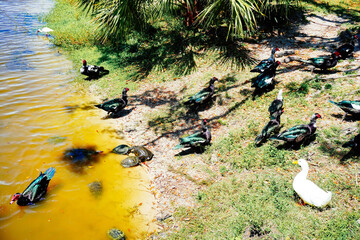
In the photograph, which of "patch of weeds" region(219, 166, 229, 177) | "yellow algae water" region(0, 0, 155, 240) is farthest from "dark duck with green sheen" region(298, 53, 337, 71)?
"yellow algae water" region(0, 0, 155, 240)

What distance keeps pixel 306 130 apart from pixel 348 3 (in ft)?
47.4

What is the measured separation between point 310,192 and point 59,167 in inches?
275

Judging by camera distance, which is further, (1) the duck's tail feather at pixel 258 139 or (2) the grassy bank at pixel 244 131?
(1) the duck's tail feather at pixel 258 139

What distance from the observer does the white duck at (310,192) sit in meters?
4.48

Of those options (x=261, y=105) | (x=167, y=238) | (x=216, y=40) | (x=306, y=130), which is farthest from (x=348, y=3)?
(x=167, y=238)

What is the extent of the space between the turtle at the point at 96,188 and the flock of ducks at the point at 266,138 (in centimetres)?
100

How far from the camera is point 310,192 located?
15.0ft

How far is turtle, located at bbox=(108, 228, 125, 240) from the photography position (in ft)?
16.5

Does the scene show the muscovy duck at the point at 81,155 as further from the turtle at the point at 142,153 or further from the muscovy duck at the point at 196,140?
the muscovy duck at the point at 196,140

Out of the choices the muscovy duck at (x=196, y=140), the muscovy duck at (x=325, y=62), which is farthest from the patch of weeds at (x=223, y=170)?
the muscovy duck at (x=325, y=62)

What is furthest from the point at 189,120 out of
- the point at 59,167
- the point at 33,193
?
the point at 33,193

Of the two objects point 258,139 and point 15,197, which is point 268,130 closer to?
point 258,139

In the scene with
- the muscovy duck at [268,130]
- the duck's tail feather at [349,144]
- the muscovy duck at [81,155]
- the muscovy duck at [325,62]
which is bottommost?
the muscovy duck at [81,155]

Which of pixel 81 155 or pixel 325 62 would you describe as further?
pixel 325 62
